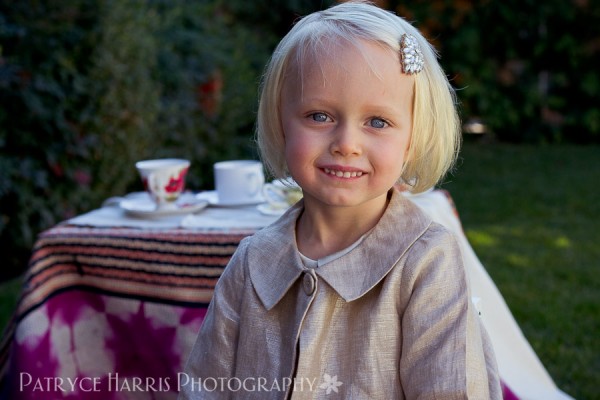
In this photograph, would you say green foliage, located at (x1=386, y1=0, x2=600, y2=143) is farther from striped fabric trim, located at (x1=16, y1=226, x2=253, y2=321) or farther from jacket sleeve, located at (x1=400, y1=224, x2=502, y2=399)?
jacket sleeve, located at (x1=400, y1=224, x2=502, y2=399)

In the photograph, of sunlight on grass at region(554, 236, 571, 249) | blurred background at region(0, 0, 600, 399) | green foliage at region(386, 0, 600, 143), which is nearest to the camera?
blurred background at region(0, 0, 600, 399)

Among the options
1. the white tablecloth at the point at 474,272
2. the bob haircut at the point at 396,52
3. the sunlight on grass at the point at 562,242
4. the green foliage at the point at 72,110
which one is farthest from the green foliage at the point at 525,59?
the bob haircut at the point at 396,52

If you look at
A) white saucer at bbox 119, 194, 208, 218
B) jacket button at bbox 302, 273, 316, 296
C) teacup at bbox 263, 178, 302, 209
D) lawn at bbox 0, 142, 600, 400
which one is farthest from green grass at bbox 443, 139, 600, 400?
jacket button at bbox 302, 273, 316, 296

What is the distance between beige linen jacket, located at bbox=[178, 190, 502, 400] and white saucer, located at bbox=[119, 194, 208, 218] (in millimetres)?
903

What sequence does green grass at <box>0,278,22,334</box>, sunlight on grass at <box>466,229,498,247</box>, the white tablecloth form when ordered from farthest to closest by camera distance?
sunlight on grass at <box>466,229,498,247</box> → green grass at <box>0,278,22,334</box> → the white tablecloth

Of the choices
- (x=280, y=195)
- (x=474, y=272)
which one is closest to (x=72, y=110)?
(x=280, y=195)

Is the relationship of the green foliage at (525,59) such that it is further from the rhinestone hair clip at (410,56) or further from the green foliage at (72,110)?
the rhinestone hair clip at (410,56)

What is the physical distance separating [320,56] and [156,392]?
1.27 m

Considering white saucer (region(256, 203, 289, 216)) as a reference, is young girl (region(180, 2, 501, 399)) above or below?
above

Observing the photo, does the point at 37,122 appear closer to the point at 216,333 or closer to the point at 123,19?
the point at 123,19

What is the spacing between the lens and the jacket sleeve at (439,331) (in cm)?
129

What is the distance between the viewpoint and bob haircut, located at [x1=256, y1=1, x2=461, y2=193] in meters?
1.35

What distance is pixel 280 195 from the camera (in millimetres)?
2418

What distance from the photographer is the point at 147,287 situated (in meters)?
2.21
